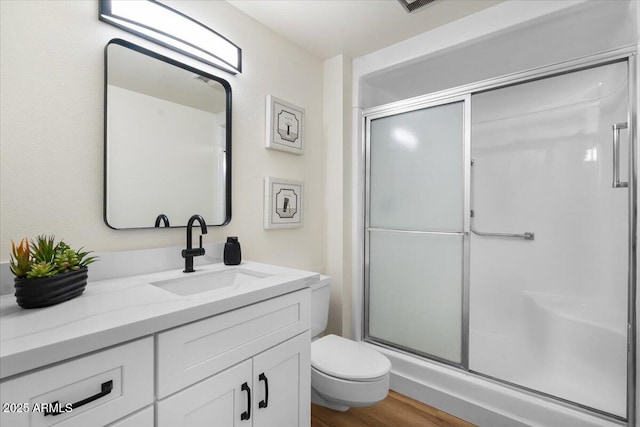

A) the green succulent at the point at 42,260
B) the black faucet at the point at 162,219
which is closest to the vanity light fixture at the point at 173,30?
the black faucet at the point at 162,219

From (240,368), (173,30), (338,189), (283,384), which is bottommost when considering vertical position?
(283,384)

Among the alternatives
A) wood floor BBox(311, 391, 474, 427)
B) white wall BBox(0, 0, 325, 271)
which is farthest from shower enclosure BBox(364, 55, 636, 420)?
white wall BBox(0, 0, 325, 271)

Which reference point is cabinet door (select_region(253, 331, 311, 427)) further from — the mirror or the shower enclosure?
the shower enclosure

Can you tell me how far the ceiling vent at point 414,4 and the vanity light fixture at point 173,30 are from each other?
0.95m

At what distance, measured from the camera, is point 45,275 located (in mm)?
832

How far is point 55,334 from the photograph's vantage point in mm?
661

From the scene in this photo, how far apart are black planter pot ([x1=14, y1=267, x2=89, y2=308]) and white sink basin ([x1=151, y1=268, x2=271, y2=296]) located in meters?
0.31

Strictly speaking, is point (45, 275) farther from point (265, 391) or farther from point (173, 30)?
point (173, 30)

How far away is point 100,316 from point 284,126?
1465 mm

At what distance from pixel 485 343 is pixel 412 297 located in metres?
0.61

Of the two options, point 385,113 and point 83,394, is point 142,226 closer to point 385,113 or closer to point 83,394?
point 83,394

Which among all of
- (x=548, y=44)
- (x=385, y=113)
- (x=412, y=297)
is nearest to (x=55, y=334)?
(x=412, y=297)

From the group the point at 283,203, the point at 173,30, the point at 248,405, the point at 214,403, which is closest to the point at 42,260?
the point at 214,403

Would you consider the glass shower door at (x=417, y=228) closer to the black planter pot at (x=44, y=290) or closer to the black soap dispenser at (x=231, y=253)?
the black soap dispenser at (x=231, y=253)
